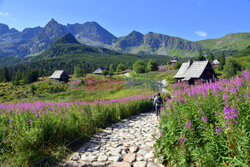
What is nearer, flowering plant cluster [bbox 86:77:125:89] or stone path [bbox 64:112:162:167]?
stone path [bbox 64:112:162:167]

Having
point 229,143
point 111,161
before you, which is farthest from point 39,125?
point 229,143

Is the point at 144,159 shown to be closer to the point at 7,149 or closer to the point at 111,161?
the point at 111,161

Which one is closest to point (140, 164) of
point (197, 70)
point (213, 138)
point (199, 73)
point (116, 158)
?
point (116, 158)

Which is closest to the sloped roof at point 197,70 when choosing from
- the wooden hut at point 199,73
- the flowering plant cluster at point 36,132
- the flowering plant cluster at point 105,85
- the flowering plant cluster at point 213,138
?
the wooden hut at point 199,73

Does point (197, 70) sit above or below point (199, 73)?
above

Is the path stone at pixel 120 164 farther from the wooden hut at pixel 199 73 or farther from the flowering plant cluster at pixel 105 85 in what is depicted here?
the wooden hut at pixel 199 73

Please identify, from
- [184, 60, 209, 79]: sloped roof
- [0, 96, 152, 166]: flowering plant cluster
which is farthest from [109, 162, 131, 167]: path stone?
[184, 60, 209, 79]: sloped roof

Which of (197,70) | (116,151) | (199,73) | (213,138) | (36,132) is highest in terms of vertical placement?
(197,70)

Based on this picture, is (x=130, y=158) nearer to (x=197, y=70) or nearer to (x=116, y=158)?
(x=116, y=158)

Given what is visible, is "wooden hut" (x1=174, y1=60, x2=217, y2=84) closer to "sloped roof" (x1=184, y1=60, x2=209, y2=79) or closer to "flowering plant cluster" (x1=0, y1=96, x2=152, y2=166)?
"sloped roof" (x1=184, y1=60, x2=209, y2=79)

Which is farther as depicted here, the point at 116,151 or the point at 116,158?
the point at 116,151

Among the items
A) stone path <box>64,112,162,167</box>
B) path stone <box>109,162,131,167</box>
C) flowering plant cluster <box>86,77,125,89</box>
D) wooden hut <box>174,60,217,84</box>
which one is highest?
wooden hut <box>174,60,217,84</box>

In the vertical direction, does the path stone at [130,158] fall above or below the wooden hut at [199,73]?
below

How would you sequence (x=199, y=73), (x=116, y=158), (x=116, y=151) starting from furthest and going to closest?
1. (x=199, y=73)
2. (x=116, y=151)
3. (x=116, y=158)
